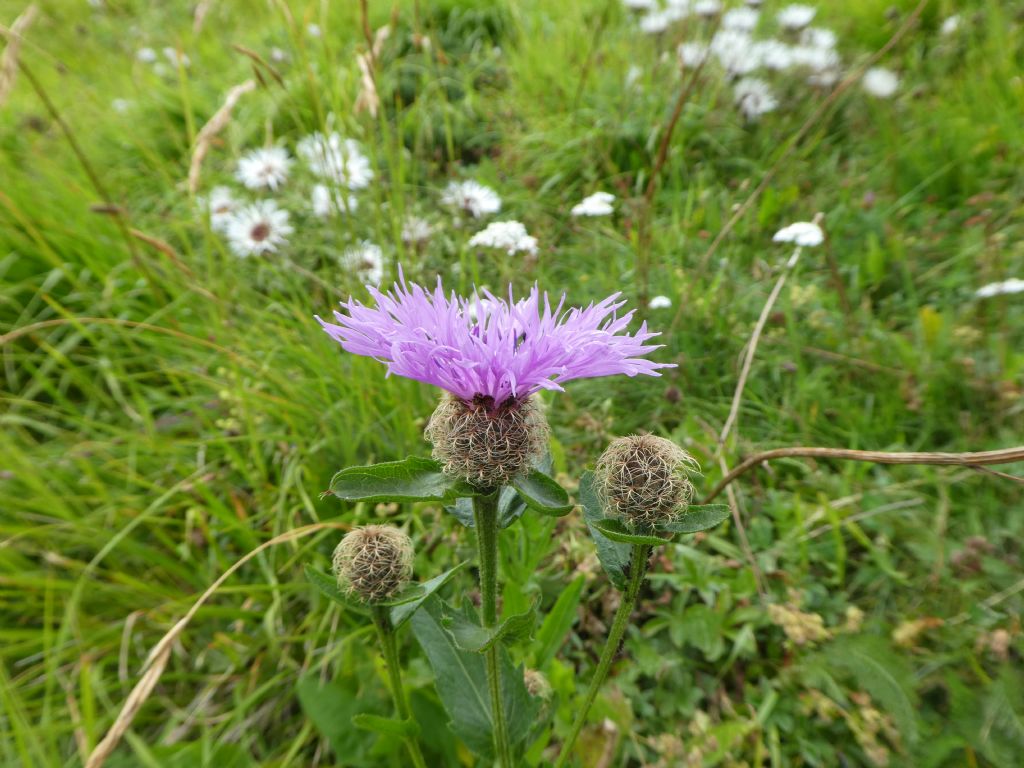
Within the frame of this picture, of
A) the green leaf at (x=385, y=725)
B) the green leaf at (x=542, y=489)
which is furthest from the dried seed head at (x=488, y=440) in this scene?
the green leaf at (x=385, y=725)

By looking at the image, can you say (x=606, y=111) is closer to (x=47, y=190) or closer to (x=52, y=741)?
(x=47, y=190)

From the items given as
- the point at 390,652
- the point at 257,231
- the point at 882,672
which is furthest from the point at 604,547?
the point at 257,231

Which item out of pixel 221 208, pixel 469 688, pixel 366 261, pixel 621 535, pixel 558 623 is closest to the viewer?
pixel 621 535

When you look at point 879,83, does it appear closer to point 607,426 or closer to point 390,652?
point 607,426

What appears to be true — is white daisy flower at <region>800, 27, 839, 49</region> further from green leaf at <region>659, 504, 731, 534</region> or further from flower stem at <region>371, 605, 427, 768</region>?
flower stem at <region>371, 605, 427, 768</region>

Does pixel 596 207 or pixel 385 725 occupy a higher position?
pixel 596 207

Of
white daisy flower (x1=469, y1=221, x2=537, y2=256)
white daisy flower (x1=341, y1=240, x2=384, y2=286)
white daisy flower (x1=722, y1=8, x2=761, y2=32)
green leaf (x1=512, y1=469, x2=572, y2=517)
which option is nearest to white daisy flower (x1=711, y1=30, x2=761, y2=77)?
white daisy flower (x1=722, y1=8, x2=761, y2=32)

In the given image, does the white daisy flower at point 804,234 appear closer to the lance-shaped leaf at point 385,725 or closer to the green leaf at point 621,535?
the green leaf at point 621,535
